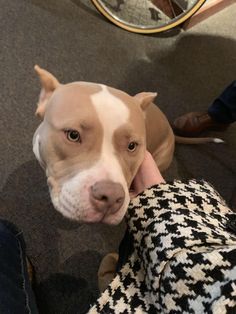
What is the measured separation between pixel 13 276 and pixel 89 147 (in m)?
0.43

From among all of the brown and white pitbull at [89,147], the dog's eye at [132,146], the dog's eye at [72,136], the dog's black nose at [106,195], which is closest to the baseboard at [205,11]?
the brown and white pitbull at [89,147]

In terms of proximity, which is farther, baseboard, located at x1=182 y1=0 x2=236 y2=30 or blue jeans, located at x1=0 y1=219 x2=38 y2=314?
baseboard, located at x1=182 y1=0 x2=236 y2=30

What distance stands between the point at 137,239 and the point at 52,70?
1.40 metres

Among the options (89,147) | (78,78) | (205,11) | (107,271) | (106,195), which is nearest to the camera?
(106,195)

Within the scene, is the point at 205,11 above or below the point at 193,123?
above

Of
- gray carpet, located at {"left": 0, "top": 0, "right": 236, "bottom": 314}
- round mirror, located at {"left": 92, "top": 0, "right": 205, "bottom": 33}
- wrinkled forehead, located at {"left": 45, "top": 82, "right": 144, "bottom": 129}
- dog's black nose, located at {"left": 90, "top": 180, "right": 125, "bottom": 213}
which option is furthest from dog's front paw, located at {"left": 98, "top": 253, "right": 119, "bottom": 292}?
round mirror, located at {"left": 92, "top": 0, "right": 205, "bottom": 33}

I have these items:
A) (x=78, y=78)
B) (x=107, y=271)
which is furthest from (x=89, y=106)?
(x=78, y=78)

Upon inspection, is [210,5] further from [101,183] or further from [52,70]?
[101,183]

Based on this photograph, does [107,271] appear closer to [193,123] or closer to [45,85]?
[45,85]

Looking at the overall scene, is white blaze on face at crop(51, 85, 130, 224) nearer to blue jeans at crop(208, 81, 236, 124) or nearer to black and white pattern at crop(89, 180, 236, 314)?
black and white pattern at crop(89, 180, 236, 314)

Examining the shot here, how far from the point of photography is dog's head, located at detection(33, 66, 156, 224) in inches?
38.9

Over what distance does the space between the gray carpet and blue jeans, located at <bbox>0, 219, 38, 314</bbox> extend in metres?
0.42

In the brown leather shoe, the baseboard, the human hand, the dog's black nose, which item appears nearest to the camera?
the dog's black nose

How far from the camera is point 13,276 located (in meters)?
1.10
